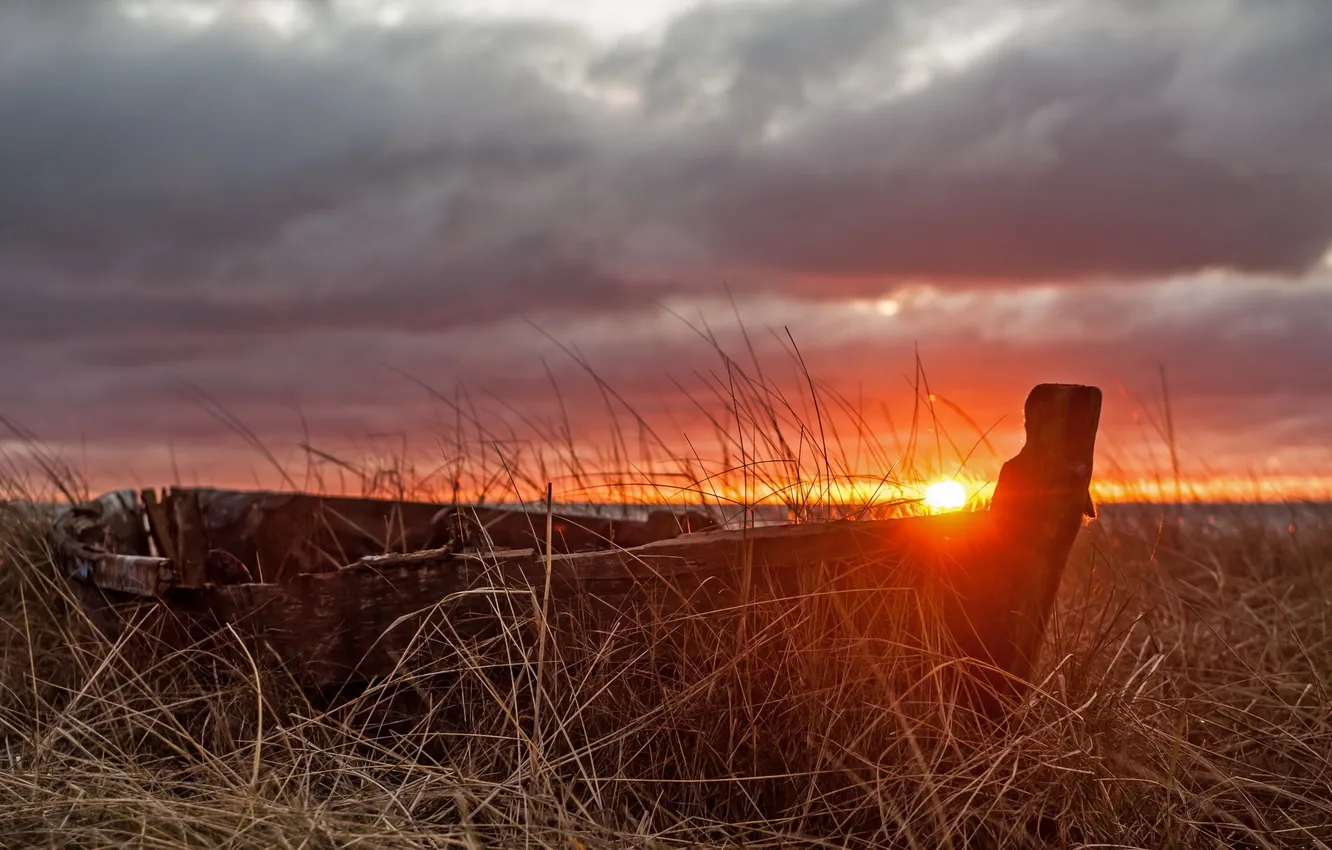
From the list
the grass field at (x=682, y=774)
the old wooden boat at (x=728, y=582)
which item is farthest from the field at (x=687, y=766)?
the old wooden boat at (x=728, y=582)

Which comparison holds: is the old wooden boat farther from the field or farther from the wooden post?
the field

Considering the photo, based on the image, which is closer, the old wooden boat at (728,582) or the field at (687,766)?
the field at (687,766)

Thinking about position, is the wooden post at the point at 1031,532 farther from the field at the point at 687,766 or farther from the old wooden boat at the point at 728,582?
the field at the point at 687,766

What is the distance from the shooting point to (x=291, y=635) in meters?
3.88

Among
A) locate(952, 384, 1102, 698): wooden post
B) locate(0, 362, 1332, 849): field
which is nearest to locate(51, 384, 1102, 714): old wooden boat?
locate(952, 384, 1102, 698): wooden post

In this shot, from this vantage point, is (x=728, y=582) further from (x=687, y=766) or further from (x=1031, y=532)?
(x=1031, y=532)

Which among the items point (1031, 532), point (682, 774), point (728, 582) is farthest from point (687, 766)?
point (1031, 532)

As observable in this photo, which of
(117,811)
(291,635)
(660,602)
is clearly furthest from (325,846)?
(291,635)

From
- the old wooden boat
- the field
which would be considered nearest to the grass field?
the field

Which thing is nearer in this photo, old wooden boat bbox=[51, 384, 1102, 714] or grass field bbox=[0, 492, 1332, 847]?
grass field bbox=[0, 492, 1332, 847]

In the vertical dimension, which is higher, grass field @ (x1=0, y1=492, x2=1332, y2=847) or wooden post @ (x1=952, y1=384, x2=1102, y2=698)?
wooden post @ (x1=952, y1=384, x2=1102, y2=698)

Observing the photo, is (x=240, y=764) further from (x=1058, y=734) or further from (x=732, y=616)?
(x=1058, y=734)

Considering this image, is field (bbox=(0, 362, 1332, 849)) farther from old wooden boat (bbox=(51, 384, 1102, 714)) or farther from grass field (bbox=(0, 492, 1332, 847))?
old wooden boat (bbox=(51, 384, 1102, 714))

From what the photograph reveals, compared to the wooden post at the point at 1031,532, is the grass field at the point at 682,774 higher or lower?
lower
